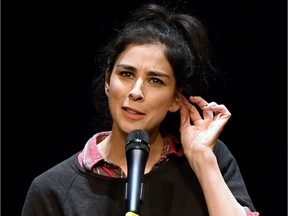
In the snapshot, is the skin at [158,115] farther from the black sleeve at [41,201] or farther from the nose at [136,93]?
the black sleeve at [41,201]

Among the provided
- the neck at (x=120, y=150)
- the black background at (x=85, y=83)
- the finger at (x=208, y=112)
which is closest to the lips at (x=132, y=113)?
the neck at (x=120, y=150)

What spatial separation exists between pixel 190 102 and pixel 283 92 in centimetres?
59

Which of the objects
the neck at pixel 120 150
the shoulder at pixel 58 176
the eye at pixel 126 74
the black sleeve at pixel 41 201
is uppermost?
the eye at pixel 126 74

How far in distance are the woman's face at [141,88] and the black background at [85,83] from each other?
563mm

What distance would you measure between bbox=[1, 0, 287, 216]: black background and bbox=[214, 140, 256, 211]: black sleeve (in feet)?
1.60

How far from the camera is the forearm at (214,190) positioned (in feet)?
4.86

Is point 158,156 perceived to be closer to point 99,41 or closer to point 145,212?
point 145,212

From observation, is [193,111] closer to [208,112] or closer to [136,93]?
[208,112]

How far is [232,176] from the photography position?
1.64 m

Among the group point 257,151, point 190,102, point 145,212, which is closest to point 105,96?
point 190,102

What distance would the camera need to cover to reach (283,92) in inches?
85.4

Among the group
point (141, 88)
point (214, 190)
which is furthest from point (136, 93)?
point (214, 190)

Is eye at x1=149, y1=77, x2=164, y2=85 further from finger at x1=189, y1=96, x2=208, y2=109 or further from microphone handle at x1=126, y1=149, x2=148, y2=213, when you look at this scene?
microphone handle at x1=126, y1=149, x2=148, y2=213

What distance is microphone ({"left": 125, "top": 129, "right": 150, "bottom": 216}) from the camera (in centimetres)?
109
